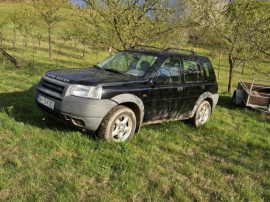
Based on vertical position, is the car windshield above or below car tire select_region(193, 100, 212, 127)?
above

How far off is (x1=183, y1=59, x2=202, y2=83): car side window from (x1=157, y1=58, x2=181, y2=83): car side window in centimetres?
27

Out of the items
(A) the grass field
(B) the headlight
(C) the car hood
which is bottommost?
(A) the grass field

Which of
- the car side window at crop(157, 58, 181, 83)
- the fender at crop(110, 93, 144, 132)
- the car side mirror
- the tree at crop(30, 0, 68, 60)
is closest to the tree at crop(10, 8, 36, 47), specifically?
the tree at crop(30, 0, 68, 60)

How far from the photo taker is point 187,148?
4.59 meters

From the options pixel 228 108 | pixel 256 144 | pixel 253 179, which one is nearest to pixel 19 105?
pixel 253 179

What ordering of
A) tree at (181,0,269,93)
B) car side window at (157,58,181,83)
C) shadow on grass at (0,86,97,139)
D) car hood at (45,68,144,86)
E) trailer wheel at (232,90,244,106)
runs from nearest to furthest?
car hood at (45,68,144,86), shadow on grass at (0,86,97,139), car side window at (157,58,181,83), trailer wheel at (232,90,244,106), tree at (181,0,269,93)

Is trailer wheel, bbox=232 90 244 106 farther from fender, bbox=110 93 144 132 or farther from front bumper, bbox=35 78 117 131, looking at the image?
front bumper, bbox=35 78 117 131

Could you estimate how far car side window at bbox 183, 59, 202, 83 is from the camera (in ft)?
17.4

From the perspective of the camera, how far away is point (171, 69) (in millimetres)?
4957

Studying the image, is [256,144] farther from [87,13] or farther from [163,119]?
[87,13]

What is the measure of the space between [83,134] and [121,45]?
6524 millimetres

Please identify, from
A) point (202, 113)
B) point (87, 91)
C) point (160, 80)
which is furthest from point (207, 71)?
point (87, 91)

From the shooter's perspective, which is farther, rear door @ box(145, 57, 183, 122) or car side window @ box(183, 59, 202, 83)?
car side window @ box(183, 59, 202, 83)

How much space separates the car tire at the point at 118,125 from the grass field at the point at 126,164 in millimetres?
179
